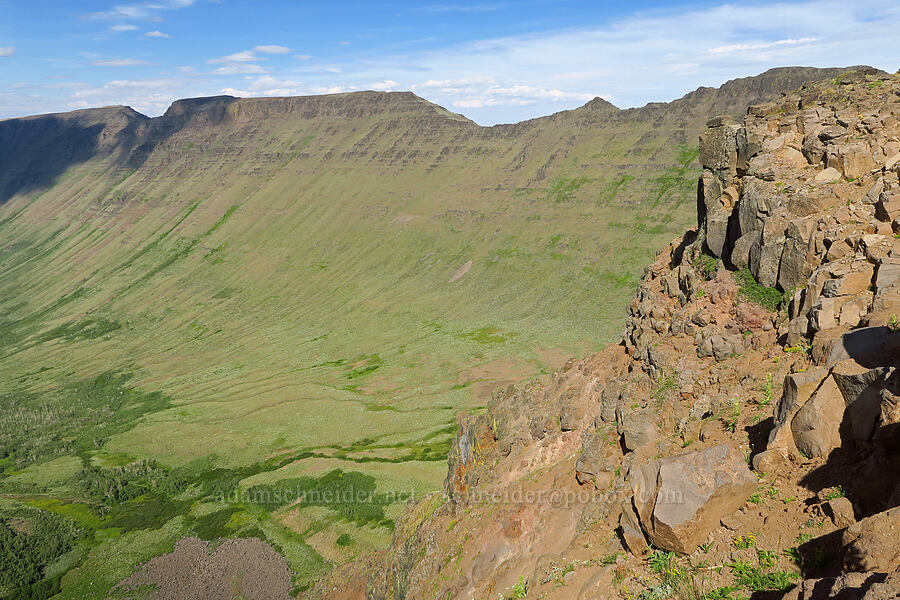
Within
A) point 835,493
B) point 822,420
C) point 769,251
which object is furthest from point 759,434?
point 769,251

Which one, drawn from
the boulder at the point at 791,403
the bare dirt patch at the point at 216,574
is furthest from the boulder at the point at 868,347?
the bare dirt patch at the point at 216,574

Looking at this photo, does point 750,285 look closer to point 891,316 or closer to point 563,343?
point 891,316

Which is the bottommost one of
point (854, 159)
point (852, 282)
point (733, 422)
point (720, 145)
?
point (733, 422)

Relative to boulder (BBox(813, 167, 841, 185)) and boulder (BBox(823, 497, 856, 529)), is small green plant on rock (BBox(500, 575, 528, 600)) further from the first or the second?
boulder (BBox(813, 167, 841, 185))

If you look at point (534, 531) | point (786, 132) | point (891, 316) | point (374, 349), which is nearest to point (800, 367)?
point (891, 316)

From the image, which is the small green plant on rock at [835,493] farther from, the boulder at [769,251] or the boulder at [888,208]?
the boulder at [888,208]

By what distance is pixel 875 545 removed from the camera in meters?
12.5

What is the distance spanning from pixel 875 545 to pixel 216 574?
88635 mm

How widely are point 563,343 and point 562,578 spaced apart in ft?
465

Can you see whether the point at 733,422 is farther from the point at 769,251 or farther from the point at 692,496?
the point at 769,251

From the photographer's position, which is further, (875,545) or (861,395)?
(861,395)

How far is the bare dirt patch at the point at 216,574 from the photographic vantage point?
75938 millimetres

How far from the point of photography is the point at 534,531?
95.6ft

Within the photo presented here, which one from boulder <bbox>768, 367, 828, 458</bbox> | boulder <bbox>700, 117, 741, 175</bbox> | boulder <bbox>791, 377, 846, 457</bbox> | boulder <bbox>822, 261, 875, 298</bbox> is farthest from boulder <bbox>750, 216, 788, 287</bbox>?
boulder <bbox>791, 377, 846, 457</bbox>
